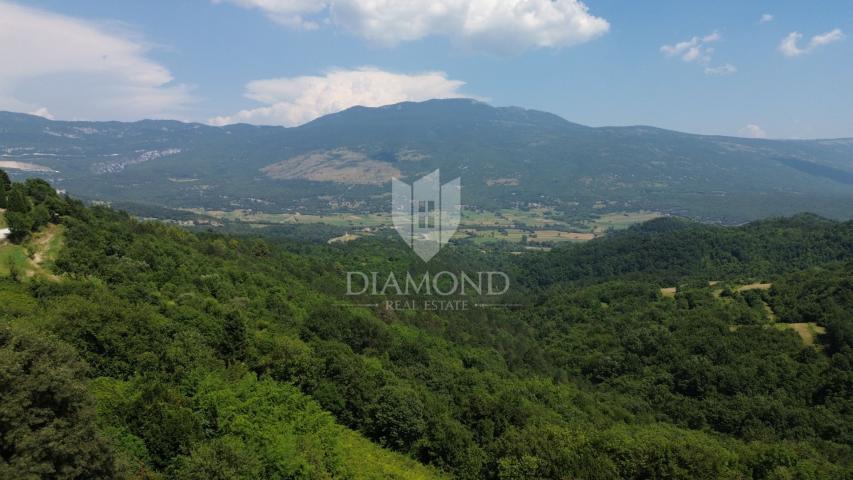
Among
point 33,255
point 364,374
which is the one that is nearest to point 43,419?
point 364,374

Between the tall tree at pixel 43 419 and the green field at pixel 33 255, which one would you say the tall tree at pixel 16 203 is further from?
the tall tree at pixel 43 419

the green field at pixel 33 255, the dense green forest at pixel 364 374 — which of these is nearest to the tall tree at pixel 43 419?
the dense green forest at pixel 364 374

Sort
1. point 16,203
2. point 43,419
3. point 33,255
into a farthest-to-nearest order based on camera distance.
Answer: point 16,203, point 33,255, point 43,419

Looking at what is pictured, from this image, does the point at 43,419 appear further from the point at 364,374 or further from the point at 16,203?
the point at 16,203

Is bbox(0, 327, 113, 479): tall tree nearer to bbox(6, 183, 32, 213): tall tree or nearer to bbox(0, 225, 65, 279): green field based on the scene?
bbox(0, 225, 65, 279): green field

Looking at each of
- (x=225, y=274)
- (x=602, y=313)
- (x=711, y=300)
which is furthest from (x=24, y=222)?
(x=711, y=300)

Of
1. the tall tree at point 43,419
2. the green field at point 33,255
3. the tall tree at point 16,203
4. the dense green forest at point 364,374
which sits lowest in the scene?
the dense green forest at point 364,374

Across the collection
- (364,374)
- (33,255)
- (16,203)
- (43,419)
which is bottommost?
(364,374)

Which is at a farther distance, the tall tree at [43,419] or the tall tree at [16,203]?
the tall tree at [16,203]
